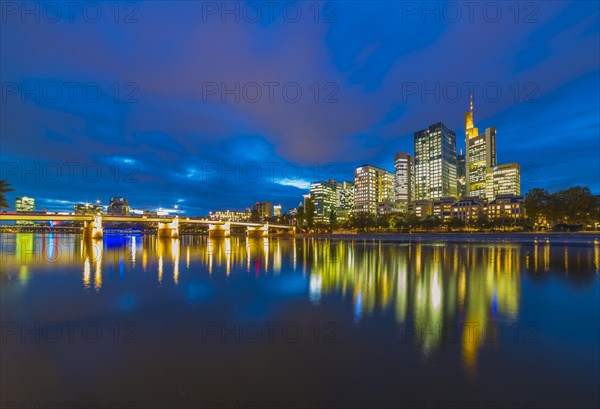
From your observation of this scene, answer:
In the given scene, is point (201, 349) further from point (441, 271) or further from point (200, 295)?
point (441, 271)

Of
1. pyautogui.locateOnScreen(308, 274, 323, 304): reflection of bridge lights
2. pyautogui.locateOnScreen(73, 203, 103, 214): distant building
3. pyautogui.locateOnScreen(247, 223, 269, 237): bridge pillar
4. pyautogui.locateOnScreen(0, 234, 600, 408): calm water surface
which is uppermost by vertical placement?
pyautogui.locateOnScreen(73, 203, 103, 214): distant building

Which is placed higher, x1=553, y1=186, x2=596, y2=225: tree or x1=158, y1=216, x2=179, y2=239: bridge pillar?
x1=553, y1=186, x2=596, y2=225: tree

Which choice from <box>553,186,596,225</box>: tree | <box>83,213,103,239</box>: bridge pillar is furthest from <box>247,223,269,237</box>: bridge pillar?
<box>553,186,596,225</box>: tree

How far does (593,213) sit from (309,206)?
101917mm

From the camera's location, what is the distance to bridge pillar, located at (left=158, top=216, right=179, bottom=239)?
116938 millimetres

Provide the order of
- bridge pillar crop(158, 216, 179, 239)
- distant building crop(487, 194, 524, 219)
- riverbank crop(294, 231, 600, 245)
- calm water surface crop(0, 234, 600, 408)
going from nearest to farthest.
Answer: calm water surface crop(0, 234, 600, 408) < riverbank crop(294, 231, 600, 245) < bridge pillar crop(158, 216, 179, 239) < distant building crop(487, 194, 524, 219)

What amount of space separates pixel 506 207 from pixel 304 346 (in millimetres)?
198047

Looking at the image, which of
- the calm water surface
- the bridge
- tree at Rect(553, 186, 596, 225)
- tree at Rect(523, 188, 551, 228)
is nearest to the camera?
the calm water surface

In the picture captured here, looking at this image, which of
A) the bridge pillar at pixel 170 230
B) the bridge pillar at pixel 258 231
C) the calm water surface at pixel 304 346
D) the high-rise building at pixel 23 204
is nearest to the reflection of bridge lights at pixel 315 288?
the calm water surface at pixel 304 346

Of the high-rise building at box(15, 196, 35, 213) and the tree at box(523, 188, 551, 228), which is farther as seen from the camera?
the high-rise building at box(15, 196, 35, 213)

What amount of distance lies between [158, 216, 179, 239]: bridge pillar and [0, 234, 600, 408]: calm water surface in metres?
101

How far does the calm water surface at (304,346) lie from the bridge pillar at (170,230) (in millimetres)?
101242

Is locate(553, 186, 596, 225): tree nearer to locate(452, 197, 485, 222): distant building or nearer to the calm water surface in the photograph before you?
locate(452, 197, 485, 222): distant building

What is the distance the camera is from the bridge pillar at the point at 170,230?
117 m
